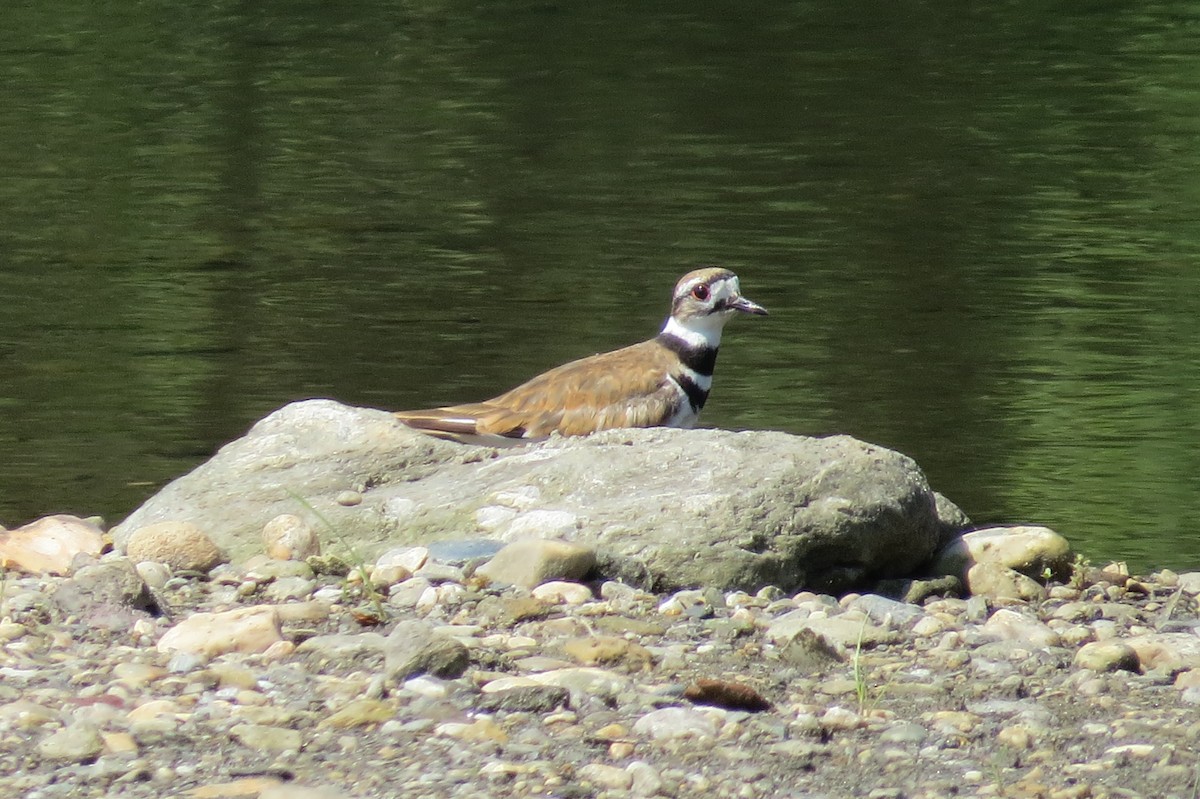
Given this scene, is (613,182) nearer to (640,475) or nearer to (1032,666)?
(640,475)

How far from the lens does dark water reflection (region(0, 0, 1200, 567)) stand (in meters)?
9.54

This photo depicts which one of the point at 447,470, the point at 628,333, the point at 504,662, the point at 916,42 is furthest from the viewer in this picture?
the point at 916,42

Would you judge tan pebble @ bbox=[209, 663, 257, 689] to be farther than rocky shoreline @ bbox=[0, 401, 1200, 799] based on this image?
Yes

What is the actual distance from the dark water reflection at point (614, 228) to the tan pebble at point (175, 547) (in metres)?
2.27

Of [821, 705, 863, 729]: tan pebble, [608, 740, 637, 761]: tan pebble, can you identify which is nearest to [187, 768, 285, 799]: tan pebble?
[608, 740, 637, 761]: tan pebble

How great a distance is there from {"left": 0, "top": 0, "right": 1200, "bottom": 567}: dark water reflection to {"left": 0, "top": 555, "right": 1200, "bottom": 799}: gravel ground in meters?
2.58

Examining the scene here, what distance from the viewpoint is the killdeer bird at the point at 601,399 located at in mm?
7758

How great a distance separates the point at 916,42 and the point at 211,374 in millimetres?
12691

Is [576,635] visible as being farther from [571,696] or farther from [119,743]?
[119,743]

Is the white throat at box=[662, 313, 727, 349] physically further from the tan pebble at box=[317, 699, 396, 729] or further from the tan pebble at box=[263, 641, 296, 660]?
the tan pebble at box=[317, 699, 396, 729]

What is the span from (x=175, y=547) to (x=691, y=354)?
8.97ft

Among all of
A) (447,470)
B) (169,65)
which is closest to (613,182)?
(169,65)

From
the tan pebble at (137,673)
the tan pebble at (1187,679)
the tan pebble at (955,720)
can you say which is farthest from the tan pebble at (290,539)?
the tan pebble at (1187,679)

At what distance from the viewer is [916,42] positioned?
2128 centimetres
